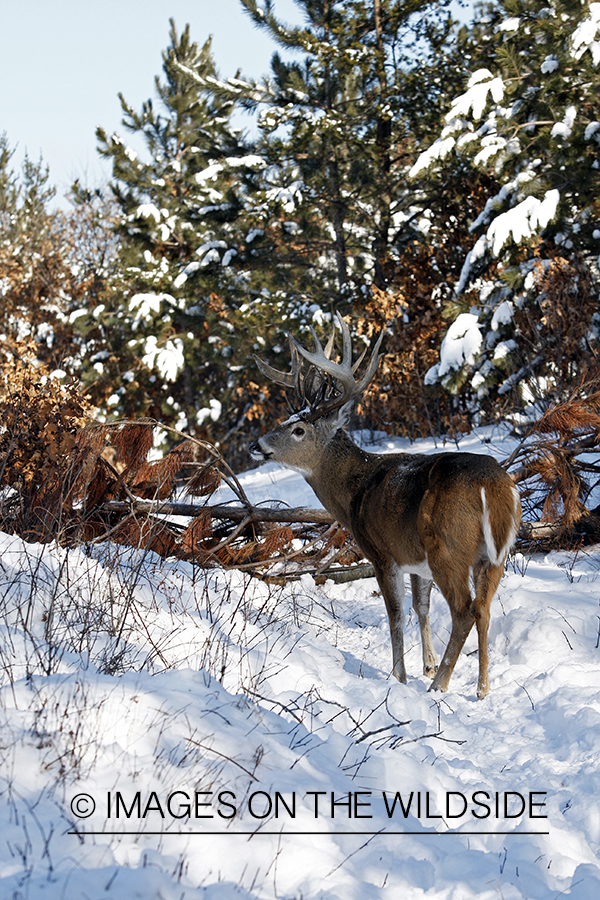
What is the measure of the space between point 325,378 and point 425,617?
222cm

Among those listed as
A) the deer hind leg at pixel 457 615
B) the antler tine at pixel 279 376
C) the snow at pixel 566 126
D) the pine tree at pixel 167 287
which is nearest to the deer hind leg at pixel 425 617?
the deer hind leg at pixel 457 615

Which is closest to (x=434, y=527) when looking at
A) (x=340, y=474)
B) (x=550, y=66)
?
(x=340, y=474)

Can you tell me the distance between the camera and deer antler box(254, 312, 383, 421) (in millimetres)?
5831

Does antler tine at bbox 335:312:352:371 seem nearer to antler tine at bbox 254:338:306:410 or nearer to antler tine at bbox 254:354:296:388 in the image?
antler tine at bbox 254:338:306:410

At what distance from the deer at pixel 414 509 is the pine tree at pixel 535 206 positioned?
15.6ft

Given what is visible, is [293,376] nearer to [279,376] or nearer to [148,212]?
[279,376]

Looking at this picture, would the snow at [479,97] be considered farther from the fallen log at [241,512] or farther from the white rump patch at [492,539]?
the white rump patch at [492,539]

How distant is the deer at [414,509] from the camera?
175 inches

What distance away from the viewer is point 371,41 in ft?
52.2

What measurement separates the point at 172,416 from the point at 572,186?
14.7 m

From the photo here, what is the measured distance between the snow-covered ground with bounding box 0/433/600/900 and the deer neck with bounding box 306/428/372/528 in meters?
1.31

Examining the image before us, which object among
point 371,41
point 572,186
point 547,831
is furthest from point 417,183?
point 547,831

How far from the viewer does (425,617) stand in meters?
5.25

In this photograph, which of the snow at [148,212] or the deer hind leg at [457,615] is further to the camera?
the snow at [148,212]
